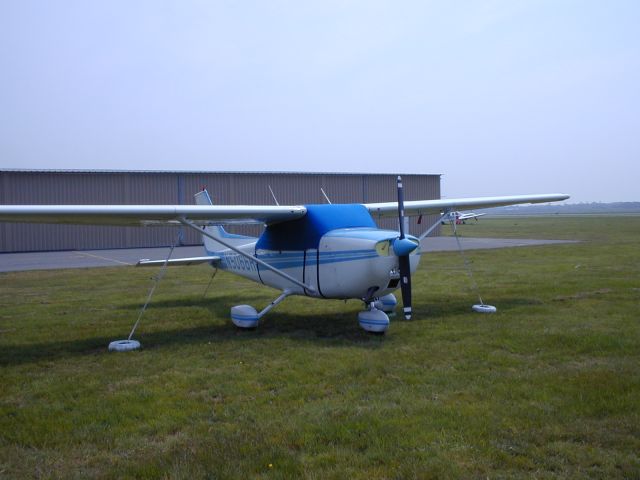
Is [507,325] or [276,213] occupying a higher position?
[276,213]

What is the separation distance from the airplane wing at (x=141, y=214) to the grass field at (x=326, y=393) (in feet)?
5.94

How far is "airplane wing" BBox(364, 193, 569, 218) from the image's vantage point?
1134 cm

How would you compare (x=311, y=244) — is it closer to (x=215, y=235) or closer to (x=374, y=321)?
(x=374, y=321)

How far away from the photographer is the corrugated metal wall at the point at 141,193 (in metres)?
30.8

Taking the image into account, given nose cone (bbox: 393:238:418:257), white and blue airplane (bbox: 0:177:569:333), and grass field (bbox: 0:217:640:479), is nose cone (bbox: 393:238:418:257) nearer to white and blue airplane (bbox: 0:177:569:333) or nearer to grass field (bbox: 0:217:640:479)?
white and blue airplane (bbox: 0:177:569:333)

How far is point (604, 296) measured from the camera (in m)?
12.0

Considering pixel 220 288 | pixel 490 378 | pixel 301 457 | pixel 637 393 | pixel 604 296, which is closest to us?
pixel 301 457

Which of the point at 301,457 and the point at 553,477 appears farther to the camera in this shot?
the point at 301,457

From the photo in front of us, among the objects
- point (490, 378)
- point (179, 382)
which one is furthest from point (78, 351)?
point (490, 378)

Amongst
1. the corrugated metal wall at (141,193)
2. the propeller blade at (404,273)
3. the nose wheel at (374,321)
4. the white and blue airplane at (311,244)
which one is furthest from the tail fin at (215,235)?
the corrugated metal wall at (141,193)

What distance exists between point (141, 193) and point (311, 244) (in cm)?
2570

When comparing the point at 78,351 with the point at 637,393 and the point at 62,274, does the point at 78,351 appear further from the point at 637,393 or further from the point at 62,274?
the point at 62,274

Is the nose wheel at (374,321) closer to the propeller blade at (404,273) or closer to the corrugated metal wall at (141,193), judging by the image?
the propeller blade at (404,273)

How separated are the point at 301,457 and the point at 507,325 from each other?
5.70 m
